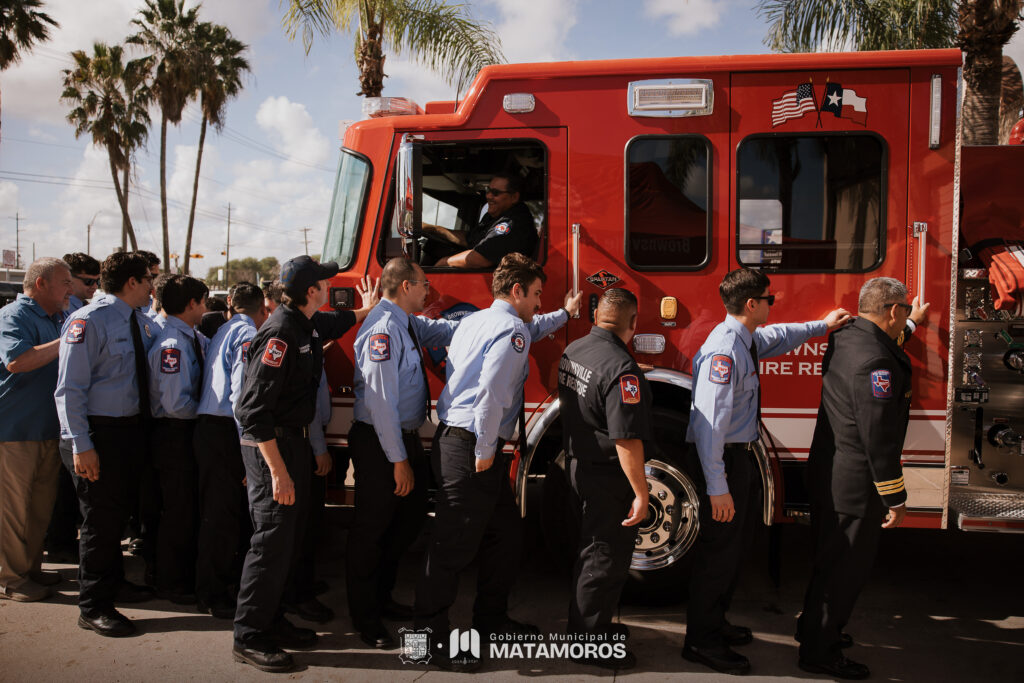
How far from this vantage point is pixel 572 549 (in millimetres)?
4062

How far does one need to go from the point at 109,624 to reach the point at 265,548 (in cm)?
115

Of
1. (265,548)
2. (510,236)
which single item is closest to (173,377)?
(265,548)

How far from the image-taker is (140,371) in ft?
13.4

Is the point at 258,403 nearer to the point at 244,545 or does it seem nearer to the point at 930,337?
the point at 244,545

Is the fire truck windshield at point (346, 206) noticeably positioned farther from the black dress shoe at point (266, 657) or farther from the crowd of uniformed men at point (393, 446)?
the black dress shoe at point (266, 657)

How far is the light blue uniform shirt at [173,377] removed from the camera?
4.10 m

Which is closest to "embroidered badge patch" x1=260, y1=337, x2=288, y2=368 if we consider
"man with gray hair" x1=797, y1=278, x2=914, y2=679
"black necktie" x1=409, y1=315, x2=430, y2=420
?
"black necktie" x1=409, y1=315, x2=430, y2=420

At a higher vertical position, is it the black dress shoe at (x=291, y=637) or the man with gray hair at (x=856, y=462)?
the man with gray hair at (x=856, y=462)

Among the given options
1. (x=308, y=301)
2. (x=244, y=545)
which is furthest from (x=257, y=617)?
(x=308, y=301)

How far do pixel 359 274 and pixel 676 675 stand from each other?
2.75 m

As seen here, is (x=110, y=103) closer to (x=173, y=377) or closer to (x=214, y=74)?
(x=214, y=74)

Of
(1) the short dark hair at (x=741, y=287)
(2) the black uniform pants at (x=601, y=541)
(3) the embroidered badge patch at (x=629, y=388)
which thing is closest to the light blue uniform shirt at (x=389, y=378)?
(2) the black uniform pants at (x=601, y=541)

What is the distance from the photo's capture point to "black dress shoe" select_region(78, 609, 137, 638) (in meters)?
3.79

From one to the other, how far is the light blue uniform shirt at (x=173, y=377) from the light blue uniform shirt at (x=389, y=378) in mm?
1168
